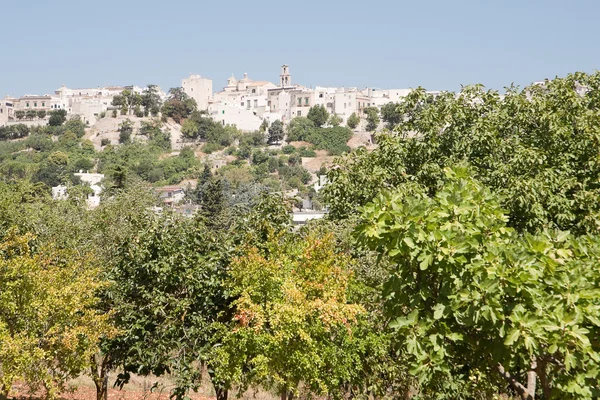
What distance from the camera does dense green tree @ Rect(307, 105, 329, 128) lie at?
490 feet

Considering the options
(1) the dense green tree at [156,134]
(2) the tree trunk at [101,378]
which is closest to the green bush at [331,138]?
(1) the dense green tree at [156,134]

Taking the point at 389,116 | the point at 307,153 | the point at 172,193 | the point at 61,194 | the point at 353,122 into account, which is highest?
the point at 389,116

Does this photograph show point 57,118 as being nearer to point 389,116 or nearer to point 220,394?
point 389,116

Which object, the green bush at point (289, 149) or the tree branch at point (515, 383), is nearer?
the tree branch at point (515, 383)

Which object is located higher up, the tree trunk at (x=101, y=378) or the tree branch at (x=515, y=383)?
the tree branch at (x=515, y=383)

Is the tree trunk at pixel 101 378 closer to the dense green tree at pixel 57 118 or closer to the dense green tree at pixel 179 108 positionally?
the dense green tree at pixel 179 108

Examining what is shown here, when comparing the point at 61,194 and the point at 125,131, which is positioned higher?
the point at 125,131

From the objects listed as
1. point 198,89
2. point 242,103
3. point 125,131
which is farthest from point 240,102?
point 125,131

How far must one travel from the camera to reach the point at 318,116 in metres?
150

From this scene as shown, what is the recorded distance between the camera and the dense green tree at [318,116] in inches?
5886

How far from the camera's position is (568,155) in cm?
1353

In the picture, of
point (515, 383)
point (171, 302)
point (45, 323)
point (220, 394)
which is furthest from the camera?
point (220, 394)

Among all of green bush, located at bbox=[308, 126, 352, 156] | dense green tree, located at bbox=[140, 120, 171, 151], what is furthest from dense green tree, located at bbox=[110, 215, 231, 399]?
dense green tree, located at bbox=[140, 120, 171, 151]

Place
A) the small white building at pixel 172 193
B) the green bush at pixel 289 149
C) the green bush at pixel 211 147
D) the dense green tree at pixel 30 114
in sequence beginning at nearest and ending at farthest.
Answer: the small white building at pixel 172 193 → the green bush at pixel 211 147 → the green bush at pixel 289 149 → the dense green tree at pixel 30 114
